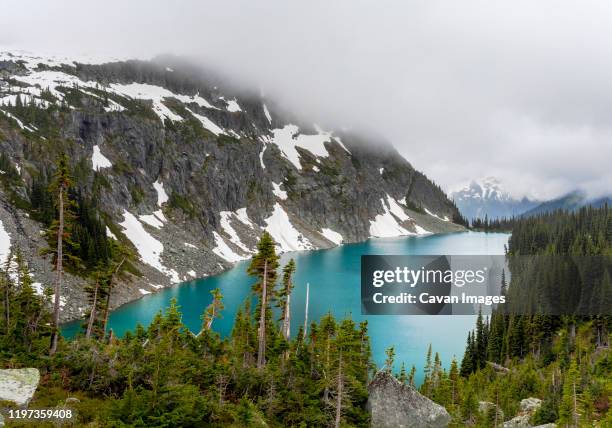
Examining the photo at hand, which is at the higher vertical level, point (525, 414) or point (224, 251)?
point (224, 251)

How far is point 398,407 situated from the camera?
81.1 feet

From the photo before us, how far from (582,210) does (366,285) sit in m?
96.6

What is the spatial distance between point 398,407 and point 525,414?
80.4ft

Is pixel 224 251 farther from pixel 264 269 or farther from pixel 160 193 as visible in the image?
pixel 264 269

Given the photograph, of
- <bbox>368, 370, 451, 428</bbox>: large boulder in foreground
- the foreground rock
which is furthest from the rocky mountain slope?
the foreground rock

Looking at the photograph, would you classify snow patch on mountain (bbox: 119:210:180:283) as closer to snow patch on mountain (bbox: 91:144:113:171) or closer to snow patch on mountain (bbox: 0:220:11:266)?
snow patch on mountain (bbox: 91:144:113:171)

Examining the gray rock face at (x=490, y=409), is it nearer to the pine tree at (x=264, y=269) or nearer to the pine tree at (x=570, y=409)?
the pine tree at (x=570, y=409)

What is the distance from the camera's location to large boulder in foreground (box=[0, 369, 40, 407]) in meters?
16.0

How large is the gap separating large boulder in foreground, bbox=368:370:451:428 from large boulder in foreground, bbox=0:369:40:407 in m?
17.6

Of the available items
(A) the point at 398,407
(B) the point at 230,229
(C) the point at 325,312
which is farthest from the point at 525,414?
(B) the point at 230,229

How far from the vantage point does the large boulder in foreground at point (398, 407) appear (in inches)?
962

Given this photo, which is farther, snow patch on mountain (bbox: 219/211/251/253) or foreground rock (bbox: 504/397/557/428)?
snow patch on mountain (bbox: 219/211/251/253)

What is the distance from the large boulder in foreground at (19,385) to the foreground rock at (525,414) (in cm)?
3334

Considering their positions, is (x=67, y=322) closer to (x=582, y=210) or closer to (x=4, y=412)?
(x=4, y=412)
